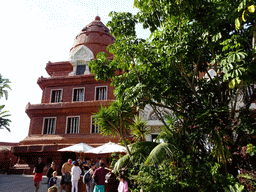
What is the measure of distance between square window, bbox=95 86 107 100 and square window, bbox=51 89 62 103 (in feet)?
11.7

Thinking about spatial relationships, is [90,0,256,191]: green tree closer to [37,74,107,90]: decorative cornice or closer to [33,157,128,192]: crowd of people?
[33,157,128,192]: crowd of people

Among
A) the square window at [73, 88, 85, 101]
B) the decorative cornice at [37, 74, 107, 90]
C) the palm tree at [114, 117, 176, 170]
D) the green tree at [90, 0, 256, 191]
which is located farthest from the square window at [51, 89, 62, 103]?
the palm tree at [114, 117, 176, 170]

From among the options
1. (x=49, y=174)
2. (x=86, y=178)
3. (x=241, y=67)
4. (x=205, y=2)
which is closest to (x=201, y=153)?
(x=241, y=67)

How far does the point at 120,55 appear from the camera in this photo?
735 centimetres

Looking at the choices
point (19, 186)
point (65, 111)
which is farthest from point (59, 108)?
point (19, 186)

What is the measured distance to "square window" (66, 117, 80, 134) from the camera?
59.7 feet

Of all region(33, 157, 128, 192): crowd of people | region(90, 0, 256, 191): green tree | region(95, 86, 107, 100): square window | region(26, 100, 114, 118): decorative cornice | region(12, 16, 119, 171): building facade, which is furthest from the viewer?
region(95, 86, 107, 100): square window

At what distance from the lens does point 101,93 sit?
63.0 ft

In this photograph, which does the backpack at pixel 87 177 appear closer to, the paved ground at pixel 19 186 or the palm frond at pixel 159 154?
the palm frond at pixel 159 154

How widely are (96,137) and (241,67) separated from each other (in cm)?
1349

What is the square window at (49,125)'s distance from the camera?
18578mm

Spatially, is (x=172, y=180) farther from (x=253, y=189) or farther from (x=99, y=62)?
(x=99, y=62)

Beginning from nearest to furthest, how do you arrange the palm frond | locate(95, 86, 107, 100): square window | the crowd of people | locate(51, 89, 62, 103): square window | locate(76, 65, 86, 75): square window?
the palm frond → the crowd of people → locate(95, 86, 107, 100): square window → locate(51, 89, 62, 103): square window → locate(76, 65, 86, 75): square window

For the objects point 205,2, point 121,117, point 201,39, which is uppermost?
point 205,2
